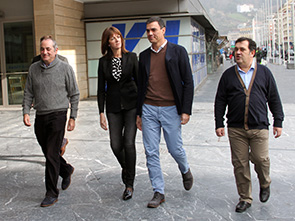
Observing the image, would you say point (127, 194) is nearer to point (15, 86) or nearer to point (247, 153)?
point (247, 153)

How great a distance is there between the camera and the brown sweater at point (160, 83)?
14.1ft

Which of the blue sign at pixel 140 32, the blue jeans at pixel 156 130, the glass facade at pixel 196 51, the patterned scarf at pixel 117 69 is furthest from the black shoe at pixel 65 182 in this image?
the glass facade at pixel 196 51

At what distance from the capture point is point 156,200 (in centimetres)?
429

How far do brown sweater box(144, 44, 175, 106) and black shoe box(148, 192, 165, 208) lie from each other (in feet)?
2.98

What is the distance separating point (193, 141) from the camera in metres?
7.57

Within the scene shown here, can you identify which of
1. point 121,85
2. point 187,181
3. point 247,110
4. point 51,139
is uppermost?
point 121,85

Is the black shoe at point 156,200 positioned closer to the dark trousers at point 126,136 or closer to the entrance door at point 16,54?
the dark trousers at point 126,136

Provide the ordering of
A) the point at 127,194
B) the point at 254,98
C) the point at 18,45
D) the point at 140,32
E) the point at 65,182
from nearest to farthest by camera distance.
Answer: the point at 254,98, the point at 127,194, the point at 65,182, the point at 18,45, the point at 140,32

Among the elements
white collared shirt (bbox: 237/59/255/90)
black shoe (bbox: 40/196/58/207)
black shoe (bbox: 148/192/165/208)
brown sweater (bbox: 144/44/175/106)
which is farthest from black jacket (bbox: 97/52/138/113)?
white collared shirt (bbox: 237/59/255/90)

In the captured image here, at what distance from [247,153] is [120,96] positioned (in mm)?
1417

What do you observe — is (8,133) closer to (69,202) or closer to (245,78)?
(69,202)

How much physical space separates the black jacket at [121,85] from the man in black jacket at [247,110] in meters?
0.98

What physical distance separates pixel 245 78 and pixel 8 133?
6222 millimetres

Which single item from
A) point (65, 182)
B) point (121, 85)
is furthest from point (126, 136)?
point (65, 182)
